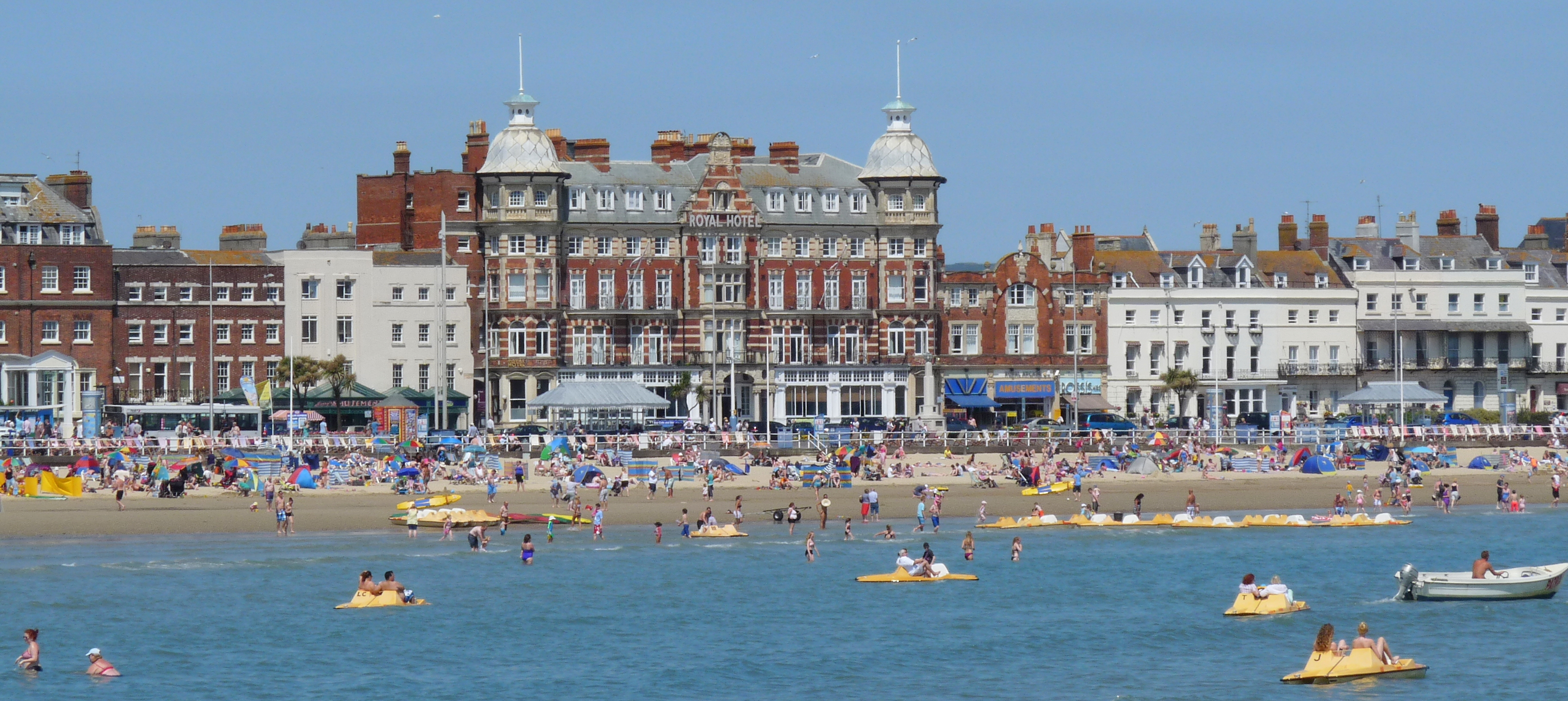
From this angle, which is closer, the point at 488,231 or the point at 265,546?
the point at 265,546

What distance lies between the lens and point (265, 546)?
2387 inches

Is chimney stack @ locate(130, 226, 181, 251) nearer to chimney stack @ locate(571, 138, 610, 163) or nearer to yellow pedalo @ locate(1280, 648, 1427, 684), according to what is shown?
chimney stack @ locate(571, 138, 610, 163)

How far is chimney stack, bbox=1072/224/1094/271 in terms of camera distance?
103812mm

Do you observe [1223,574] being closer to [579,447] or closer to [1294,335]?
[579,447]

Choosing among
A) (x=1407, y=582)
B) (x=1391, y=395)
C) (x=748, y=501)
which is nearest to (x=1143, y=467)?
(x=748, y=501)

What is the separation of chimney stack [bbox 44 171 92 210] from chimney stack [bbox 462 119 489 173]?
16.5 m

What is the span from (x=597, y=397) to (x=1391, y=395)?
32.7 metres

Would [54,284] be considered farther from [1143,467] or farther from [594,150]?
[1143,467]

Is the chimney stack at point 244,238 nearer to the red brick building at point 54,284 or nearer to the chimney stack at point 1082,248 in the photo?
the red brick building at point 54,284

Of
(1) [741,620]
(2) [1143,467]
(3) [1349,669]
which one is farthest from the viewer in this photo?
(2) [1143,467]

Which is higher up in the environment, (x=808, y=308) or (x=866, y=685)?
(x=808, y=308)

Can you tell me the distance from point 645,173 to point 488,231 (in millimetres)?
8019

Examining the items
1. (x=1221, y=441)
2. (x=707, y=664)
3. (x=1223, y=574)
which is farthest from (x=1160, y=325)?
(x=707, y=664)

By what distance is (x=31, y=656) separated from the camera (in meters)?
44.3
